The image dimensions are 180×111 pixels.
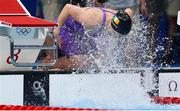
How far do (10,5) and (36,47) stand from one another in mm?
490

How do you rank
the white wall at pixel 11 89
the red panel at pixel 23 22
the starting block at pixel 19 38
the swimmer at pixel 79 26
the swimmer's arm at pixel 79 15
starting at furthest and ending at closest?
1. the swimmer's arm at pixel 79 15
2. the swimmer at pixel 79 26
3. the white wall at pixel 11 89
4. the starting block at pixel 19 38
5. the red panel at pixel 23 22

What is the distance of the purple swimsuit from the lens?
5.87m

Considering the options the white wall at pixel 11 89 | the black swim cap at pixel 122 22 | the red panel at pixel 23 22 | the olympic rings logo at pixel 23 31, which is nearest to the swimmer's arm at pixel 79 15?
the black swim cap at pixel 122 22

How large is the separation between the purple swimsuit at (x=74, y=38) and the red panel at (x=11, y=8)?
71 cm

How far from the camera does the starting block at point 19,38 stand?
5016mm

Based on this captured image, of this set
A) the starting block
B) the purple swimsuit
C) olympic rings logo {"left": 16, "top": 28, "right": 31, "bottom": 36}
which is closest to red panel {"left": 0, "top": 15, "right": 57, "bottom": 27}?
the starting block

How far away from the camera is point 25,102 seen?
5.25 m

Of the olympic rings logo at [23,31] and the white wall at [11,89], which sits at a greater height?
the olympic rings logo at [23,31]

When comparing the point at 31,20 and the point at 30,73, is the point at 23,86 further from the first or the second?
the point at 31,20

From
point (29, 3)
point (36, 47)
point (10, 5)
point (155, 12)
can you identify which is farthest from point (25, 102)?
point (155, 12)

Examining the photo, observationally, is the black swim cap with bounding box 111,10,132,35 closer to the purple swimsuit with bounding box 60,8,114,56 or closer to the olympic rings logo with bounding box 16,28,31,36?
the purple swimsuit with bounding box 60,8,114,56

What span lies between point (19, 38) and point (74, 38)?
0.74 meters

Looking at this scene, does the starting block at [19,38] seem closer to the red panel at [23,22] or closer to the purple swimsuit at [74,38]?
the red panel at [23,22]

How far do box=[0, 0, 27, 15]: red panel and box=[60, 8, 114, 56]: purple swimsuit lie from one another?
709mm
